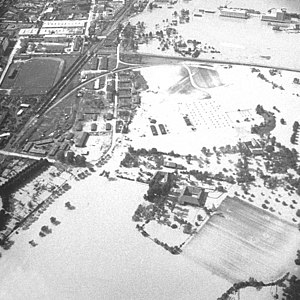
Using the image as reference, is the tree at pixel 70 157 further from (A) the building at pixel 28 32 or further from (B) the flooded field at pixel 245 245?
(A) the building at pixel 28 32

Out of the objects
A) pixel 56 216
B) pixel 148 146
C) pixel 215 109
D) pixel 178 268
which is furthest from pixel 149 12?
pixel 178 268

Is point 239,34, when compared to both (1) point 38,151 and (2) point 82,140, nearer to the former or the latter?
(2) point 82,140

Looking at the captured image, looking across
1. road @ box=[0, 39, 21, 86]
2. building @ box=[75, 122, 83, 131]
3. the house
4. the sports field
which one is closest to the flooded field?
the house

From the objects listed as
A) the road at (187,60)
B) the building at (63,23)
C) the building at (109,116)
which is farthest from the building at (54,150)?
the building at (63,23)

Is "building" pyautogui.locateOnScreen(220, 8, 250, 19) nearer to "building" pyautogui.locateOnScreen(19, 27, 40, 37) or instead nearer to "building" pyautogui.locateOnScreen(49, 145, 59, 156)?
"building" pyautogui.locateOnScreen(19, 27, 40, 37)

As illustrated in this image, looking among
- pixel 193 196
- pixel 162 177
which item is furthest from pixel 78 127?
pixel 193 196
